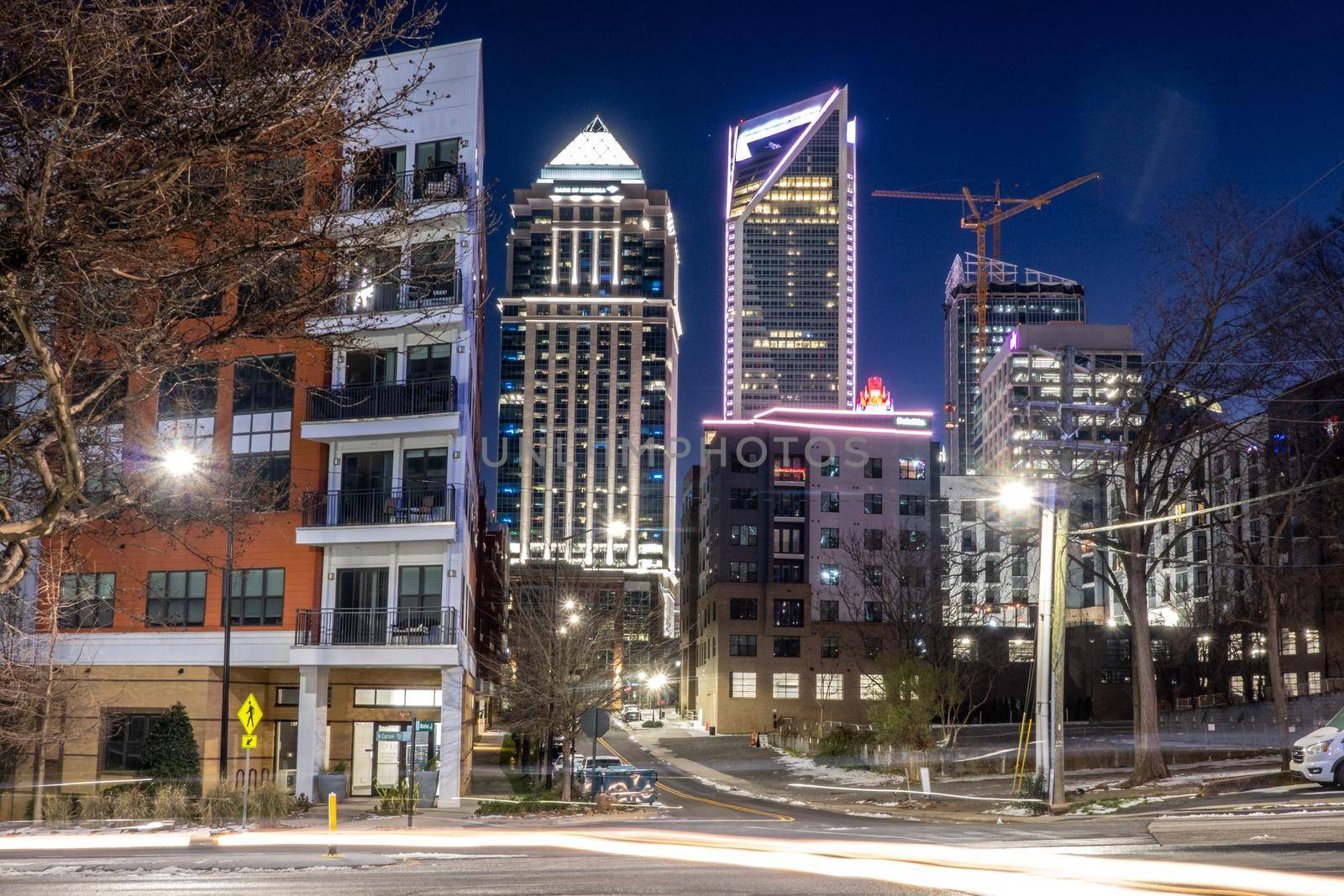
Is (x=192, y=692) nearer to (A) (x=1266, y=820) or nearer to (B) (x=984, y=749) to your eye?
(A) (x=1266, y=820)

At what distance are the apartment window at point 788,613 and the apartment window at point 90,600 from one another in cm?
5959

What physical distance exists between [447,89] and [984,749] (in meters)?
34.7

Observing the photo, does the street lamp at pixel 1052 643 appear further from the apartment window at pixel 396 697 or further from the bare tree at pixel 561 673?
the apartment window at pixel 396 697

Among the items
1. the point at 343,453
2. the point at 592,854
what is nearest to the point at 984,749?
the point at 343,453

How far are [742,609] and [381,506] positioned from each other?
57344 millimetres

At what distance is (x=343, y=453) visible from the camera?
3762 centimetres

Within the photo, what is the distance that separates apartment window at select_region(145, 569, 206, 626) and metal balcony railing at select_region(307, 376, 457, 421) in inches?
243

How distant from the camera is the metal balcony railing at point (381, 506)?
36062 mm

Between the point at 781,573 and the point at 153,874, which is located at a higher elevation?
the point at 781,573

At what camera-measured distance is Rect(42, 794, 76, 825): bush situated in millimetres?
29688

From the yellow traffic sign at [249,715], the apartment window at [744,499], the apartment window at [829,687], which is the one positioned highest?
the apartment window at [744,499]

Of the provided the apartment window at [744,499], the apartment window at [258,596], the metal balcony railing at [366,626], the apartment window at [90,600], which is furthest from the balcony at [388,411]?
the apartment window at [744,499]

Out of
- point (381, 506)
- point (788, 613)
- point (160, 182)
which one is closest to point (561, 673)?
point (381, 506)

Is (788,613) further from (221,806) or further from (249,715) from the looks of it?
(249,715)
